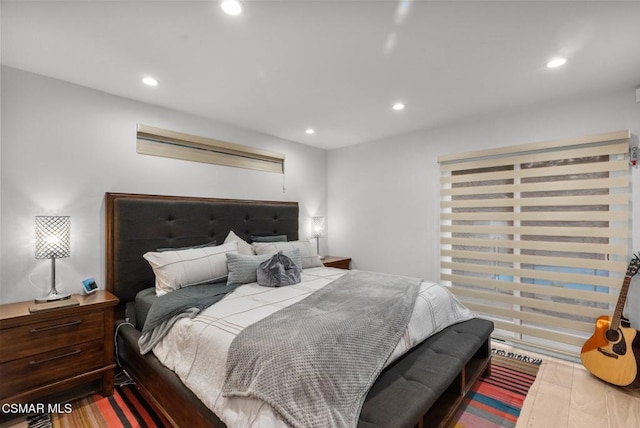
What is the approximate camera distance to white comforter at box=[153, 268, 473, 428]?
1.29m

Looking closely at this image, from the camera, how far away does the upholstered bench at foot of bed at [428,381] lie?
130cm

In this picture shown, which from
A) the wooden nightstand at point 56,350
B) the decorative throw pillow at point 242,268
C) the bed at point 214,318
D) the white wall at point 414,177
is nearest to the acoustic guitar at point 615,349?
the white wall at point 414,177

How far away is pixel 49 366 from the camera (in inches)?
76.6

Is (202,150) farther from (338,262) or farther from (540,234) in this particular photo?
(540,234)

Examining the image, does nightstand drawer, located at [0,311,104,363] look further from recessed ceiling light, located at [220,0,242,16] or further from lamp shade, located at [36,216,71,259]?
recessed ceiling light, located at [220,0,242,16]

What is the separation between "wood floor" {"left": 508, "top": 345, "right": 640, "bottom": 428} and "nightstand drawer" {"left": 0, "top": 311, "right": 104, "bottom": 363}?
298 cm

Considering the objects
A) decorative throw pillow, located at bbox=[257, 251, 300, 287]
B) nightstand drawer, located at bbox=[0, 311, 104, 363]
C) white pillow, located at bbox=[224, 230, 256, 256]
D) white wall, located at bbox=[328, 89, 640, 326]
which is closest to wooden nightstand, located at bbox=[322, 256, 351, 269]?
white wall, located at bbox=[328, 89, 640, 326]

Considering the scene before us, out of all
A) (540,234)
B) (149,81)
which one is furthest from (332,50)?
(540,234)

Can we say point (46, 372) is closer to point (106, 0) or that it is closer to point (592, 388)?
point (106, 0)

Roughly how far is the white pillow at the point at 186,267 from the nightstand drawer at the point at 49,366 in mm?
572

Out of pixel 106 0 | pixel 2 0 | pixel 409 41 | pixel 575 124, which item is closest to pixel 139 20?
pixel 106 0

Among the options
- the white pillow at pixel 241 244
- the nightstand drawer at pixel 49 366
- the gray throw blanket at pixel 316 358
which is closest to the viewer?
the gray throw blanket at pixel 316 358

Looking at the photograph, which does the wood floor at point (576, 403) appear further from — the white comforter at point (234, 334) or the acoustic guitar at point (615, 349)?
the white comforter at point (234, 334)

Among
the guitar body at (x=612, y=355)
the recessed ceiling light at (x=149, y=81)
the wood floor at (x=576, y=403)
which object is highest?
the recessed ceiling light at (x=149, y=81)
